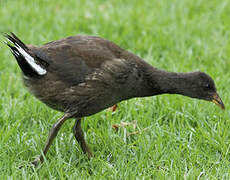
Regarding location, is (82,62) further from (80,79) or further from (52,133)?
(52,133)

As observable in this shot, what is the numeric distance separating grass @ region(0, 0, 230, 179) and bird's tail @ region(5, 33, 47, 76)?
2.50 feet

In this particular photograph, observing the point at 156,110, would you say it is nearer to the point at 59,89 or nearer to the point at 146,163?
the point at 146,163

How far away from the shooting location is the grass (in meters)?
4.48

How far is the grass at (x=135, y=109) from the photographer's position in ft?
14.7

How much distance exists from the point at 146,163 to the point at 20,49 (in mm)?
1606

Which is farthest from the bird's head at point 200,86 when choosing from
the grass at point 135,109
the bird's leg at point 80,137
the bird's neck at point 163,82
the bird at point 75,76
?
the bird's leg at point 80,137

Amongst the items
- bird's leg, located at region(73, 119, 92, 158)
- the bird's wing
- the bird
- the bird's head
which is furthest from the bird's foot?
the bird's head

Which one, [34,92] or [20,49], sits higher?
[20,49]

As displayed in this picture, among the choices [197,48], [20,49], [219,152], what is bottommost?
[219,152]

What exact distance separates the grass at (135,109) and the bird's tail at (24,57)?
0.76 m

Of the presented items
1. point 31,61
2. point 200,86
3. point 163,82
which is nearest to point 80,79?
point 31,61

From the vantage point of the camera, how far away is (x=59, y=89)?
443 cm

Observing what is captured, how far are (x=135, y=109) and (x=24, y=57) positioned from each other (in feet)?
5.62

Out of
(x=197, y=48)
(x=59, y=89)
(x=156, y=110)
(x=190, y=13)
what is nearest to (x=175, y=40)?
(x=197, y=48)
